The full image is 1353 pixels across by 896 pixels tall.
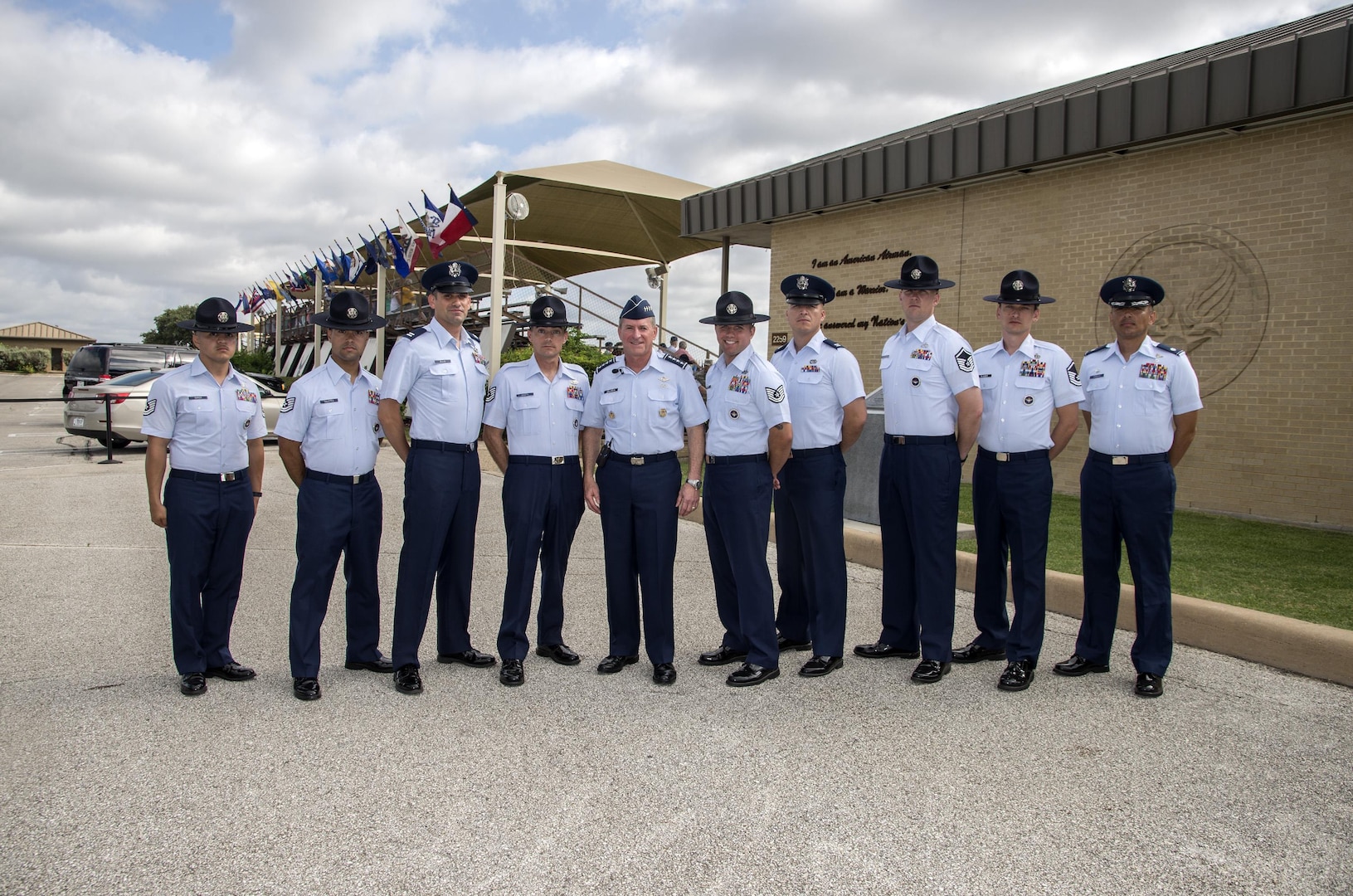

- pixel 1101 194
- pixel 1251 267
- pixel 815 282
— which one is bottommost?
pixel 815 282

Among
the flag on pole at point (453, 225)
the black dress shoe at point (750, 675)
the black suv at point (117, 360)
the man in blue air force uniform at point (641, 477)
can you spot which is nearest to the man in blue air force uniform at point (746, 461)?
the black dress shoe at point (750, 675)

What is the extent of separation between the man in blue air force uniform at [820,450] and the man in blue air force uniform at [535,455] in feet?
3.64

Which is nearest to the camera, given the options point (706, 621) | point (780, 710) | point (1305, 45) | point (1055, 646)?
point (780, 710)

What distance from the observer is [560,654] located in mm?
4766

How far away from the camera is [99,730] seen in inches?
145

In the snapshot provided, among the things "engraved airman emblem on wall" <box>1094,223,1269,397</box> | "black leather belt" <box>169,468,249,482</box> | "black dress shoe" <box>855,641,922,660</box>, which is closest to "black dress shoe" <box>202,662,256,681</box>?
"black leather belt" <box>169,468,249,482</box>

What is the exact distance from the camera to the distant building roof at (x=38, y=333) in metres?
99.3

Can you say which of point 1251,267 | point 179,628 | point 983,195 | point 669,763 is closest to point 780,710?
point 669,763

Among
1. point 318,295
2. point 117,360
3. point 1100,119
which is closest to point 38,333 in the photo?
point 318,295

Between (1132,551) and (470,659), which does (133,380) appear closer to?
(470,659)

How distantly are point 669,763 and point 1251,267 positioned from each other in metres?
8.28

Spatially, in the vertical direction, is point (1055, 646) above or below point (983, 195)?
below

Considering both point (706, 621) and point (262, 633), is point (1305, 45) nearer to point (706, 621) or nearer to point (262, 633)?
point (706, 621)

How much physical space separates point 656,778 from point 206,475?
2526 millimetres
